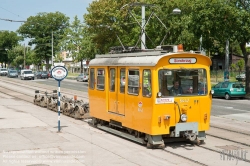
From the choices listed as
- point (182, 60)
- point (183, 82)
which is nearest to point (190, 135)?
point (183, 82)

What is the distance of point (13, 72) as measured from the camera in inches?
3009

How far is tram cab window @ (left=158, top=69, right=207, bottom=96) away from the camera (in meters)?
11.7

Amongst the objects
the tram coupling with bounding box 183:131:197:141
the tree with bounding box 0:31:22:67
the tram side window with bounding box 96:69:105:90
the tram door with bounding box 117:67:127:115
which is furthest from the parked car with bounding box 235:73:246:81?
the tree with bounding box 0:31:22:67

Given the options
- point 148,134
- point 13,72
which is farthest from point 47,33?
point 148,134

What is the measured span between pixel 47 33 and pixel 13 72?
83.2ft

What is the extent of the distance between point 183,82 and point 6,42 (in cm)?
11802

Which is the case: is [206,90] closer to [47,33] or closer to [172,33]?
[172,33]

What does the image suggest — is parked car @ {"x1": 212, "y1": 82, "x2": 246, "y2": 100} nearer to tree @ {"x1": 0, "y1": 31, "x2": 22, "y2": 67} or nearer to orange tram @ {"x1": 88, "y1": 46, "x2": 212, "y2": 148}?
orange tram @ {"x1": 88, "y1": 46, "x2": 212, "y2": 148}

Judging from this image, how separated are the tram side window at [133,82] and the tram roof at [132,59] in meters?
0.28

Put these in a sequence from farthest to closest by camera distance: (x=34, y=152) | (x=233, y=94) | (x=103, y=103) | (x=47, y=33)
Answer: (x=47, y=33), (x=233, y=94), (x=103, y=103), (x=34, y=152)

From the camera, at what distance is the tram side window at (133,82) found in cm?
1242

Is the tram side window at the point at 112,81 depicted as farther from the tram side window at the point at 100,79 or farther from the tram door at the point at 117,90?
the tram side window at the point at 100,79

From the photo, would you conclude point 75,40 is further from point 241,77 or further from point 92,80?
point 92,80

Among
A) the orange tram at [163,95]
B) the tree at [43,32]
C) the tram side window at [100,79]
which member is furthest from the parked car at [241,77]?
the tree at [43,32]
